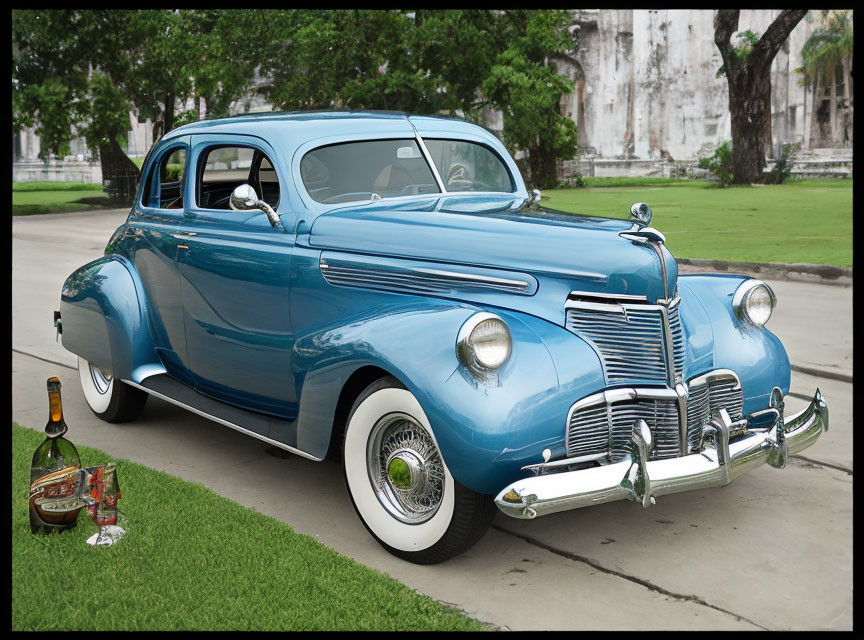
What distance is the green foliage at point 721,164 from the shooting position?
18181mm

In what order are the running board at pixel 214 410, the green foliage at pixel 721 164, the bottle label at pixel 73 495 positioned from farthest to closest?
the green foliage at pixel 721 164 → the running board at pixel 214 410 → the bottle label at pixel 73 495

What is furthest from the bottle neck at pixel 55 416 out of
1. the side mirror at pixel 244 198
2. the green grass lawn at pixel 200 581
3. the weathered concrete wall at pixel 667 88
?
the weathered concrete wall at pixel 667 88

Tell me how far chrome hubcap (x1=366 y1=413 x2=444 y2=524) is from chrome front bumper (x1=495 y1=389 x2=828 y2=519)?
0.45 meters

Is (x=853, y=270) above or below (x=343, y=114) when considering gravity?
below

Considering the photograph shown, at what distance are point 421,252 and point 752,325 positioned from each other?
1.64m

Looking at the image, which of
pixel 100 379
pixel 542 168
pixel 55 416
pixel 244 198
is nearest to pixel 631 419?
pixel 244 198

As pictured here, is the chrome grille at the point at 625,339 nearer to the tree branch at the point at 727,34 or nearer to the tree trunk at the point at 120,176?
the tree branch at the point at 727,34

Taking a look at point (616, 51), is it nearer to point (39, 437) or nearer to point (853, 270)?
point (853, 270)

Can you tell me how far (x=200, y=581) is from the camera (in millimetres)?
3559

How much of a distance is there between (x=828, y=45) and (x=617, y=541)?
15496mm

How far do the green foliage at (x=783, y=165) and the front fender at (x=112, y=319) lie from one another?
1462 cm

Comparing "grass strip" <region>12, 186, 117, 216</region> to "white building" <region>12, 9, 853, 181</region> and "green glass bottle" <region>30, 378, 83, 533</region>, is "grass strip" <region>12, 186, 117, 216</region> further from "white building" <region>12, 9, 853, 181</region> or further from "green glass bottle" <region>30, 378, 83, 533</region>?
"green glass bottle" <region>30, 378, 83, 533</region>

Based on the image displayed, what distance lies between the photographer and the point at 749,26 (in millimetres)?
17766
